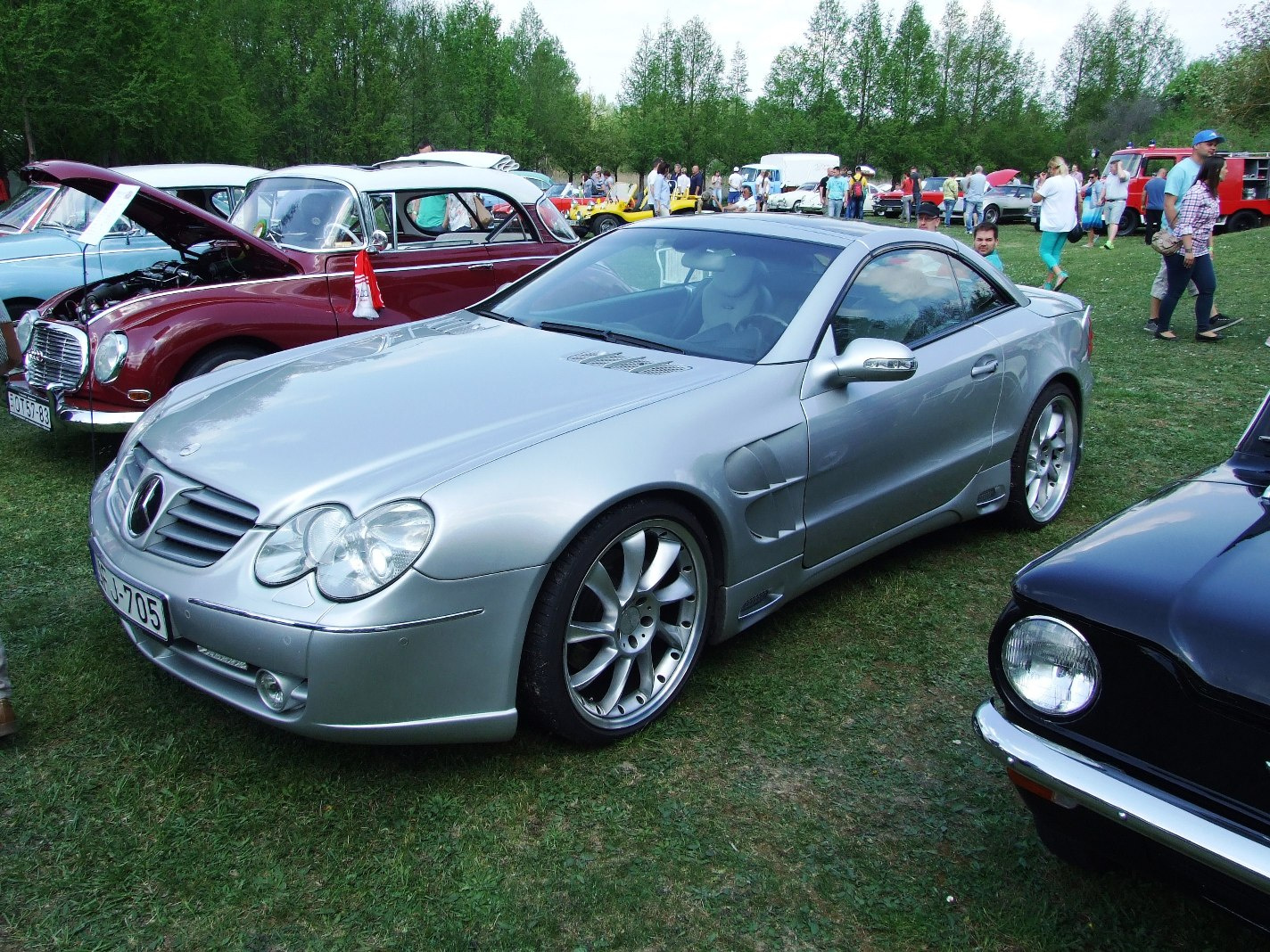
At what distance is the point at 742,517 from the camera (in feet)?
9.73

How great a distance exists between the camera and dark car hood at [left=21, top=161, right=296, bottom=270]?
5.02m

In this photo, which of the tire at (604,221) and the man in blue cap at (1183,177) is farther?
the tire at (604,221)

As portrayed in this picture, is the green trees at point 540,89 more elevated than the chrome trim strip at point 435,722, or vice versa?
the green trees at point 540,89

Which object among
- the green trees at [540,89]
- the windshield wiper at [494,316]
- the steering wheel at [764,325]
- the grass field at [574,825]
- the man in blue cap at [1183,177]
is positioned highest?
the green trees at [540,89]

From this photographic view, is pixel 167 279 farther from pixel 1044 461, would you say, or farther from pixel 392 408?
pixel 1044 461

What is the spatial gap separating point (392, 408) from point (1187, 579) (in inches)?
81.7

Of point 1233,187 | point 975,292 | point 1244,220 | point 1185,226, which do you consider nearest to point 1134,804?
point 975,292

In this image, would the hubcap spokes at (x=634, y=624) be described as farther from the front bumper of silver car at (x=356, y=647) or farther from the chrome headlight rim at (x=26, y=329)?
the chrome headlight rim at (x=26, y=329)

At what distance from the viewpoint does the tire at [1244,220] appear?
78.0 feet

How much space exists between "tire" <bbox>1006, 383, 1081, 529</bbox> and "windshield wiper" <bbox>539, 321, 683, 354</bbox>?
69.7 inches

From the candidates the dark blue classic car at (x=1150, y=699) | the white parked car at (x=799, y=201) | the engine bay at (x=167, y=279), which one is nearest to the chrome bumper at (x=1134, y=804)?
the dark blue classic car at (x=1150, y=699)

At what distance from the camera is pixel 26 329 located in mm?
5773

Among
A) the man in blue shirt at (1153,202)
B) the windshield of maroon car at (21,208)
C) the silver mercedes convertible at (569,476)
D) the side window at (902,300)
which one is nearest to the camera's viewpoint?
→ the silver mercedes convertible at (569,476)

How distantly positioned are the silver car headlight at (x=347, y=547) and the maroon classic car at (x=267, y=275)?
284 centimetres
